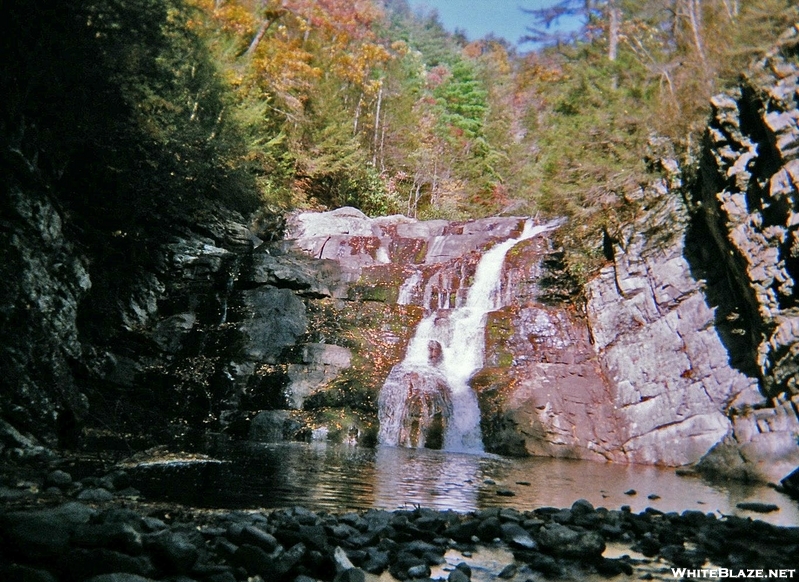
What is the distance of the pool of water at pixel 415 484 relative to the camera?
6379mm

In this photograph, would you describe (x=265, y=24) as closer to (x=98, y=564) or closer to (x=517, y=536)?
(x=517, y=536)

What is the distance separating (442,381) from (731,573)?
32.1 feet

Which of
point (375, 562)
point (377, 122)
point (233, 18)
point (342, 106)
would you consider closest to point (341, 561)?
point (375, 562)

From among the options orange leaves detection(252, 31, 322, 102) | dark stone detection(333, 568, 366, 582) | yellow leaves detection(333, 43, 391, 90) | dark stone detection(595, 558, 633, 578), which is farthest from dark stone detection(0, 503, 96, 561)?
yellow leaves detection(333, 43, 391, 90)

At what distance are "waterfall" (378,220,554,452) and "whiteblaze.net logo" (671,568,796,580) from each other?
8634 millimetres

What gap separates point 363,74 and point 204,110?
10166 mm

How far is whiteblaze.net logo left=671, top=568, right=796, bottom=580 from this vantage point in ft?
13.1

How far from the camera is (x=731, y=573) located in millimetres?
4109

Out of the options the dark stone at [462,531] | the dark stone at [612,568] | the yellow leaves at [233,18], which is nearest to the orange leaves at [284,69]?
the yellow leaves at [233,18]

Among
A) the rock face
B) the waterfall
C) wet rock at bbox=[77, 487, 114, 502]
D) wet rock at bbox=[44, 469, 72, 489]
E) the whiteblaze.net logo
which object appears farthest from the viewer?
the waterfall

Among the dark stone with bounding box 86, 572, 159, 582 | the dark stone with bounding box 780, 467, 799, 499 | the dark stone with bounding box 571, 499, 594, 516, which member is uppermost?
the dark stone with bounding box 780, 467, 799, 499

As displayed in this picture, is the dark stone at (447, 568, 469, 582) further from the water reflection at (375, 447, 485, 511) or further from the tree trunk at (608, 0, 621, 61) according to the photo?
the tree trunk at (608, 0, 621, 61)

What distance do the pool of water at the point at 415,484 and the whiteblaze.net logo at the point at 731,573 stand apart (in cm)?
234

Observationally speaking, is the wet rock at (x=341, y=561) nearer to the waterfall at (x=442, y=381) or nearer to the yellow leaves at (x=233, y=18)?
the waterfall at (x=442, y=381)
